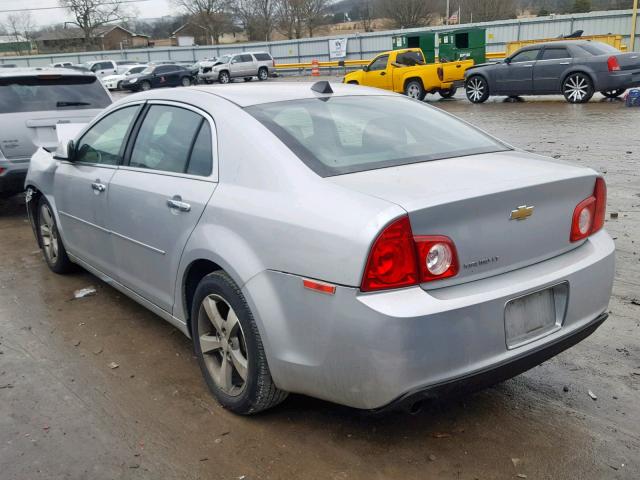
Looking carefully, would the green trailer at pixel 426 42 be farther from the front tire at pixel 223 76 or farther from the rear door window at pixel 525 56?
the rear door window at pixel 525 56

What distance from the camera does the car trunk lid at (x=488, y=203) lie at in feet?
8.26

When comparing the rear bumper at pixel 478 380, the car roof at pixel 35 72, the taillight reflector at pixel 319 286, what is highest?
the car roof at pixel 35 72

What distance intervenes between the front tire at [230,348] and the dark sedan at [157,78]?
34966mm

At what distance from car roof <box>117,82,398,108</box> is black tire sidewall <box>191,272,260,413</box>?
1.01m

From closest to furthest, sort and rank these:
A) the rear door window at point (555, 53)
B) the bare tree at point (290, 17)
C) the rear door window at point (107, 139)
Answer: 1. the rear door window at point (107, 139)
2. the rear door window at point (555, 53)
3. the bare tree at point (290, 17)

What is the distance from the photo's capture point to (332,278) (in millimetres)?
2484

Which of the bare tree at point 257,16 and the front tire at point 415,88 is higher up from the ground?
the bare tree at point 257,16

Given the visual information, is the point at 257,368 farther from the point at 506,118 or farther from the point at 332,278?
the point at 506,118

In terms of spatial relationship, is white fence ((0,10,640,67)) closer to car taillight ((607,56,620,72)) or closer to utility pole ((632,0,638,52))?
utility pole ((632,0,638,52))

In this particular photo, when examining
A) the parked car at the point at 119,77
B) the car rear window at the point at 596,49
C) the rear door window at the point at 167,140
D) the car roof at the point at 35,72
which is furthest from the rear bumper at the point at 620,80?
the parked car at the point at 119,77

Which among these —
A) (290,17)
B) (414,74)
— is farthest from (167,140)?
(290,17)

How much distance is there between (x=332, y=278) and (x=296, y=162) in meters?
0.67

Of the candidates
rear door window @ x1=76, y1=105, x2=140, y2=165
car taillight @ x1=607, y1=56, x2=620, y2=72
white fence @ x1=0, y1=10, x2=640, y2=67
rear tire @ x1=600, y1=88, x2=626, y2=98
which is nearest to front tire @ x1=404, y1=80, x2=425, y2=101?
rear tire @ x1=600, y1=88, x2=626, y2=98

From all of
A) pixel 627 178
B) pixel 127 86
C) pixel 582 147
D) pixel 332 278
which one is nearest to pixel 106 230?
pixel 332 278
